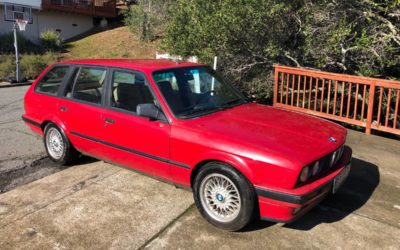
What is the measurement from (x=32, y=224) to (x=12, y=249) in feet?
1.39

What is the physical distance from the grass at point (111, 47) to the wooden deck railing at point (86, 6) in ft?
8.93

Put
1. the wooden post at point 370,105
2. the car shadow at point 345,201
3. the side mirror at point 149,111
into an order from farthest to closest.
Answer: the wooden post at point 370,105
the side mirror at point 149,111
the car shadow at point 345,201

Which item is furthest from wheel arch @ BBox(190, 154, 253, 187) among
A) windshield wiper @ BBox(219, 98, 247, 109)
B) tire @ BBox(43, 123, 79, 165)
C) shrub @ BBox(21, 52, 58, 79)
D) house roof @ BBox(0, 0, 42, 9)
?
house roof @ BBox(0, 0, 42, 9)

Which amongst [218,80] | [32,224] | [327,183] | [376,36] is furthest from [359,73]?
[32,224]

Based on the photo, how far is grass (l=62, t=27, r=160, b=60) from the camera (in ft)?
76.6

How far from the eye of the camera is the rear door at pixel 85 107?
15.3 ft

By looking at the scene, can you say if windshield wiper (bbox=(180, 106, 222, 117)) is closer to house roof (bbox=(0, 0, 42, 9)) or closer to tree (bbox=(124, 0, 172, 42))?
tree (bbox=(124, 0, 172, 42))

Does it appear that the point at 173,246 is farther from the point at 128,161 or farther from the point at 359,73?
the point at 359,73

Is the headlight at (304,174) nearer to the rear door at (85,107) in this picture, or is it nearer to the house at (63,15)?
the rear door at (85,107)

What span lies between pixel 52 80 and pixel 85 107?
1.03m

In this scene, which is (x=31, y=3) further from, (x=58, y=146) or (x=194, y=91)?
(x=194, y=91)

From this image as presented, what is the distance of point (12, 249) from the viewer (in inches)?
132

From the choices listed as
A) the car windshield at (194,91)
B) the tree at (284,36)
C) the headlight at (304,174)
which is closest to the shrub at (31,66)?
the tree at (284,36)

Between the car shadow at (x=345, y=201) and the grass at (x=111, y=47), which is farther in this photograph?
the grass at (x=111, y=47)
